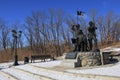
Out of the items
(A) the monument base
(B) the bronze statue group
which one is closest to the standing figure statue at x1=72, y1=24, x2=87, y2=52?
(B) the bronze statue group

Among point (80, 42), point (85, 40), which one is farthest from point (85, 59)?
point (85, 40)

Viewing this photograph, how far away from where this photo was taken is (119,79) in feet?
31.4

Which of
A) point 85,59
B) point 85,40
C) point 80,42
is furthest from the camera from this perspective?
point 85,40

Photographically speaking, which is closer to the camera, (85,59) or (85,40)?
(85,59)

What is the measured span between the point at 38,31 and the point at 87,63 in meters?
39.6

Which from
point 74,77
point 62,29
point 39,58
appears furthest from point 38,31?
point 74,77

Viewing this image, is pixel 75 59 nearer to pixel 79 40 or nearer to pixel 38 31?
pixel 79 40

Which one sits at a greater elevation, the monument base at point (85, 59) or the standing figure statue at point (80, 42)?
the standing figure statue at point (80, 42)

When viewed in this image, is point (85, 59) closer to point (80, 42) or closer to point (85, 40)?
point (80, 42)

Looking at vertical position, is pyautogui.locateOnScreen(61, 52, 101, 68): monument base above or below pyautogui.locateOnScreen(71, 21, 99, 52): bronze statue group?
below

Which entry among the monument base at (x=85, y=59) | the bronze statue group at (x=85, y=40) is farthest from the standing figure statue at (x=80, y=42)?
the monument base at (x=85, y=59)

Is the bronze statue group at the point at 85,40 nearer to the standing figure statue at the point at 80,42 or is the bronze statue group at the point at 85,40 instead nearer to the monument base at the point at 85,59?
the standing figure statue at the point at 80,42

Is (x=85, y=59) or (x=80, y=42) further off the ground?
(x=80, y=42)

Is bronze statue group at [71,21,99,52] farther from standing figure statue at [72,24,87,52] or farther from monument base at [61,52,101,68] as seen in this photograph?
monument base at [61,52,101,68]
